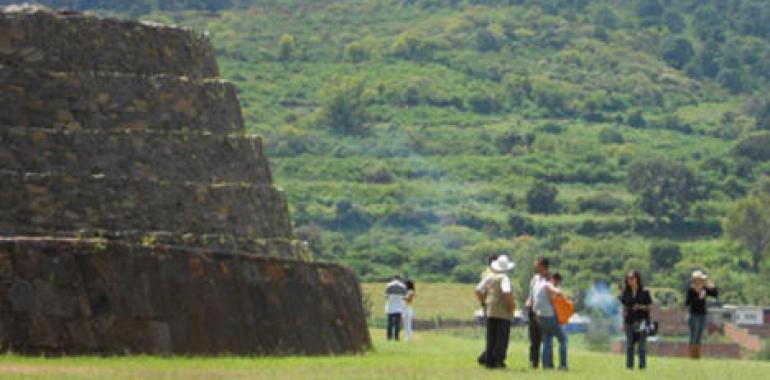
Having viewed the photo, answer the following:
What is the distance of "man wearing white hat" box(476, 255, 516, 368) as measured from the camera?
3784cm

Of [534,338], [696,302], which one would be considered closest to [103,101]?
[534,338]

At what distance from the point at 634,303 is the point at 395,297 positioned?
1620 cm

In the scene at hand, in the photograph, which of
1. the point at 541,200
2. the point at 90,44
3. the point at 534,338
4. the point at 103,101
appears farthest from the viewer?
the point at 541,200

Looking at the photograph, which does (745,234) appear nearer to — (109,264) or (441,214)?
(441,214)

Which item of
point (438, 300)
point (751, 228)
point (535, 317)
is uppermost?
point (535, 317)

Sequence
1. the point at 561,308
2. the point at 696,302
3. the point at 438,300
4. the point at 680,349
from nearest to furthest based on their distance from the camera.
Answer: the point at 561,308
the point at 696,302
the point at 680,349
the point at 438,300

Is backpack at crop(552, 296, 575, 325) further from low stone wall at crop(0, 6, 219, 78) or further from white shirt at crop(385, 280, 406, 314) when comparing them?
white shirt at crop(385, 280, 406, 314)

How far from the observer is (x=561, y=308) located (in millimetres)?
39062

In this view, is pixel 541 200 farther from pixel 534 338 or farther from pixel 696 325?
pixel 534 338

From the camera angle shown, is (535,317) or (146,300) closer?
(146,300)

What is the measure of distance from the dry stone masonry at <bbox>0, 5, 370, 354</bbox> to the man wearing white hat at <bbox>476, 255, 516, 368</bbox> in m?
3.03

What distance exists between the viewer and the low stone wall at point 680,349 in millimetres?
73875

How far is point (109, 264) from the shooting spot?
36.1m

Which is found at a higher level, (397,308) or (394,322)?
(397,308)
